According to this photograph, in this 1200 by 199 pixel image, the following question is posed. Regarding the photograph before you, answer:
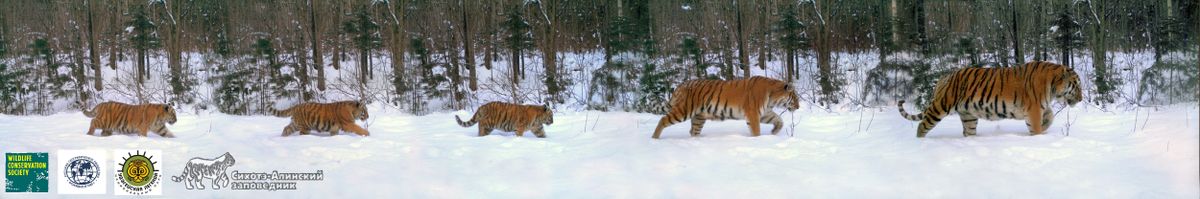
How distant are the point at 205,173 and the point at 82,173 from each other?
22.6 inches

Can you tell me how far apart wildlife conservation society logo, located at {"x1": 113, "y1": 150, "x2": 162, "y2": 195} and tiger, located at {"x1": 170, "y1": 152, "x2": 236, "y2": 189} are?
0.11m

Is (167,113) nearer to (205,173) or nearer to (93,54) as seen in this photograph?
(205,173)

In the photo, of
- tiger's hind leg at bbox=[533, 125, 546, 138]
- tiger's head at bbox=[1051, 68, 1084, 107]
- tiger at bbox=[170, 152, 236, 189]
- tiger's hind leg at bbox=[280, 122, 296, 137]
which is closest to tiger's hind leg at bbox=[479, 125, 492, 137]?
tiger's hind leg at bbox=[533, 125, 546, 138]

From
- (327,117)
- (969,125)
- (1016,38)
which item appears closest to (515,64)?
A: (327,117)

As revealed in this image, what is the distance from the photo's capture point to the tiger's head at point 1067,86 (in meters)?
4.11

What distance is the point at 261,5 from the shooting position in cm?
570

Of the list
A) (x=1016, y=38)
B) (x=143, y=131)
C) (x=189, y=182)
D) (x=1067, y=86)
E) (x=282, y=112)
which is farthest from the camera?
(x=1016, y=38)

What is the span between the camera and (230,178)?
4.45 metres

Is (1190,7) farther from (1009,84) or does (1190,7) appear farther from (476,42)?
(476,42)

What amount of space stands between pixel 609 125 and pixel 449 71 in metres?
1.07

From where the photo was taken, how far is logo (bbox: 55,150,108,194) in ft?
14.3

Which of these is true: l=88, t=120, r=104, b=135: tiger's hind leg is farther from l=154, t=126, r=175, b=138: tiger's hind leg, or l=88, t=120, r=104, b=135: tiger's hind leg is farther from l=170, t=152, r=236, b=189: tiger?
l=170, t=152, r=236, b=189: tiger

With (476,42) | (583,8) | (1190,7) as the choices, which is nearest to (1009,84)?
(1190,7)

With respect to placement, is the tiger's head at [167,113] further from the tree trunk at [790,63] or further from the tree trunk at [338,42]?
the tree trunk at [790,63]
